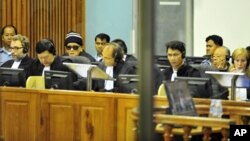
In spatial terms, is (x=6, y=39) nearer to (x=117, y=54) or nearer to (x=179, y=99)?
(x=117, y=54)

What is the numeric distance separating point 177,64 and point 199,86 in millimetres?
687

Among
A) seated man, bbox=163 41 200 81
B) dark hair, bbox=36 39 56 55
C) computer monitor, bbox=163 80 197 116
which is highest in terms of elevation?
dark hair, bbox=36 39 56 55

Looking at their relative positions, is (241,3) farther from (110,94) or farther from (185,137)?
(185,137)

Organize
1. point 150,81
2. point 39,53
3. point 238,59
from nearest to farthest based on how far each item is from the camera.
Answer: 1. point 150,81
2. point 238,59
3. point 39,53

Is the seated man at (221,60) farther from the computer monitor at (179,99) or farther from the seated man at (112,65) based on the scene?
the computer monitor at (179,99)

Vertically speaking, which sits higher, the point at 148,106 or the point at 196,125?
→ the point at 148,106

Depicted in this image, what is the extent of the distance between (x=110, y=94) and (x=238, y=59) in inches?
53.6

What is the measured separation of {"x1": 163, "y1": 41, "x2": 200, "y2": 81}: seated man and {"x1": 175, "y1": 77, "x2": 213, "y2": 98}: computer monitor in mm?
505

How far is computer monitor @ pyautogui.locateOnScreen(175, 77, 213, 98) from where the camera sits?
5.35 m

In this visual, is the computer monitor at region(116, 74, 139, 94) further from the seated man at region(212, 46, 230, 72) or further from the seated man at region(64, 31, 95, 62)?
the seated man at region(64, 31, 95, 62)

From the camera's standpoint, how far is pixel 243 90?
5.84 m

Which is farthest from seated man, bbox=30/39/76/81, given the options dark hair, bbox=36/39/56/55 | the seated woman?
the seated woman

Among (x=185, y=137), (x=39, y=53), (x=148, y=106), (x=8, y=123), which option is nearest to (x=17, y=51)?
(x=39, y=53)

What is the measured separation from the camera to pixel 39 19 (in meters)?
9.83
